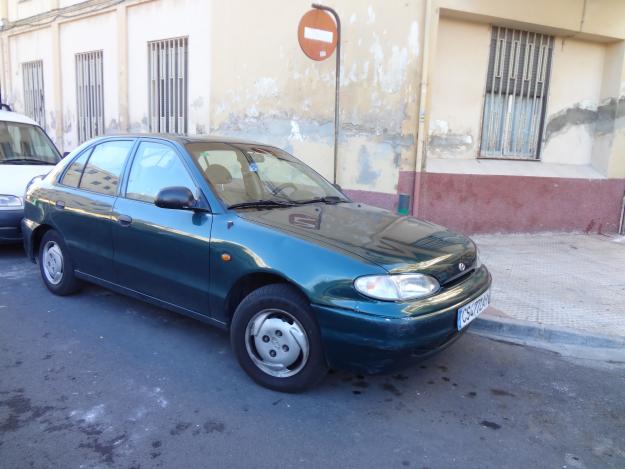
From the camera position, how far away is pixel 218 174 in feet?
12.3

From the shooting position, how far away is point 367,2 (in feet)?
23.6

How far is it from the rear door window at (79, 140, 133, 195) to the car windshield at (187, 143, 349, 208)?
786 mm

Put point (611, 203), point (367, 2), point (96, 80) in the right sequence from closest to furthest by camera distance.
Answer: point (367, 2)
point (611, 203)
point (96, 80)

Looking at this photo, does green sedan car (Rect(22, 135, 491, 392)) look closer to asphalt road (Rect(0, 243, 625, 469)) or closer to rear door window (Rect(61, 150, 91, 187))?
rear door window (Rect(61, 150, 91, 187))

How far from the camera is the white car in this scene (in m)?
6.01

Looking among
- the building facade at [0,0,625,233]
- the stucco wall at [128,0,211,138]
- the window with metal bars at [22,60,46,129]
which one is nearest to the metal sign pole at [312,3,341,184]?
the building facade at [0,0,625,233]

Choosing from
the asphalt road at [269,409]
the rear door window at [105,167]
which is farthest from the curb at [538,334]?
the rear door window at [105,167]

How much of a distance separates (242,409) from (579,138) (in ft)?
25.2

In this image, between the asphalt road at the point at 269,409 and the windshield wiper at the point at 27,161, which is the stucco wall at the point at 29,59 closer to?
the windshield wiper at the point at 27,161

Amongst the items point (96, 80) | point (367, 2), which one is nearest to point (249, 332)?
point (367, 2)

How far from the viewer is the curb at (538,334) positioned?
419cm

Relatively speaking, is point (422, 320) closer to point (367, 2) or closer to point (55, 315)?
point (55, 315)

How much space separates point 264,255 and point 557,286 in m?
3.82

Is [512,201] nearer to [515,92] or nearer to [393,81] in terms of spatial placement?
[515,92]
